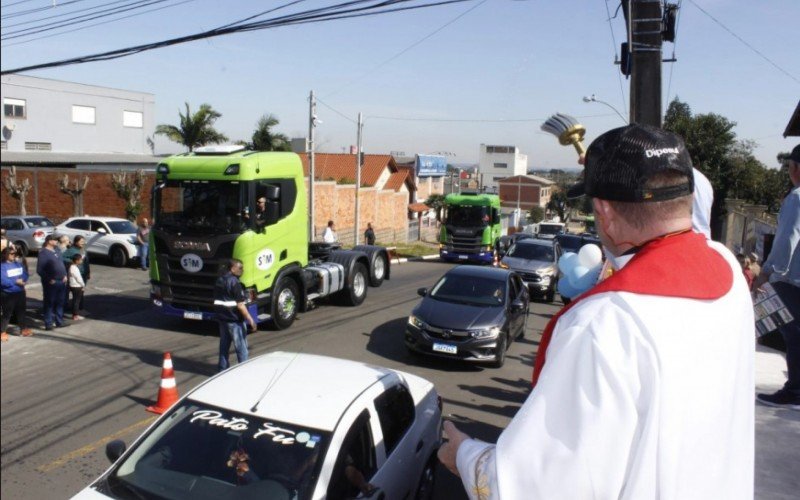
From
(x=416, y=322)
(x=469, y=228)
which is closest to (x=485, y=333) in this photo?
(x=416, y=322)

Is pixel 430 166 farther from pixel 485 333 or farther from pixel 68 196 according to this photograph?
pixel 485 333

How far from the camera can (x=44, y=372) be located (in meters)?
9.03

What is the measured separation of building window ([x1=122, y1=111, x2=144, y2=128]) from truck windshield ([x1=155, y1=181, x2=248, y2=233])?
248 centimetres

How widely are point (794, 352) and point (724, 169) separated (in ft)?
98.5

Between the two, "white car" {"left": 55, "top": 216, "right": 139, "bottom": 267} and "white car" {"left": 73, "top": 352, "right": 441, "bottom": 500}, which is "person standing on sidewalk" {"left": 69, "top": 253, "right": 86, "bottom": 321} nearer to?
"white car" {"left": 55, "top": 216, "right": 139, "bottom": 267}

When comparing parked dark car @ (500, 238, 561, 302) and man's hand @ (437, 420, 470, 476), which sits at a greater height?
man's hand @ (437, 420, 470, 476)

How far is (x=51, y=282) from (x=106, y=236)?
29.1ft

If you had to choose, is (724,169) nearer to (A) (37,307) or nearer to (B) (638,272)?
(A) (37,307)

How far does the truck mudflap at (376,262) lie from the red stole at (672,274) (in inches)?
580

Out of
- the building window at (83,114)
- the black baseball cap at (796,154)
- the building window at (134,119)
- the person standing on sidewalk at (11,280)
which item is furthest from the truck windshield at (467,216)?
the black baseball cap at (796,154)

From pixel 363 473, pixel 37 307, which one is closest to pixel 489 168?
pixel 37 307

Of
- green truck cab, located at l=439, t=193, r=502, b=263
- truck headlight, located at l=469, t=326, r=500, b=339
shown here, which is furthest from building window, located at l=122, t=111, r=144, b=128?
green truck cab, located at l=439, t=193, r=502, b=263

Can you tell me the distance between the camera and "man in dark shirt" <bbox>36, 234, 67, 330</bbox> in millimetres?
11367

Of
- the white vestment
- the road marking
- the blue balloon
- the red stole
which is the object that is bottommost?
the road marking
